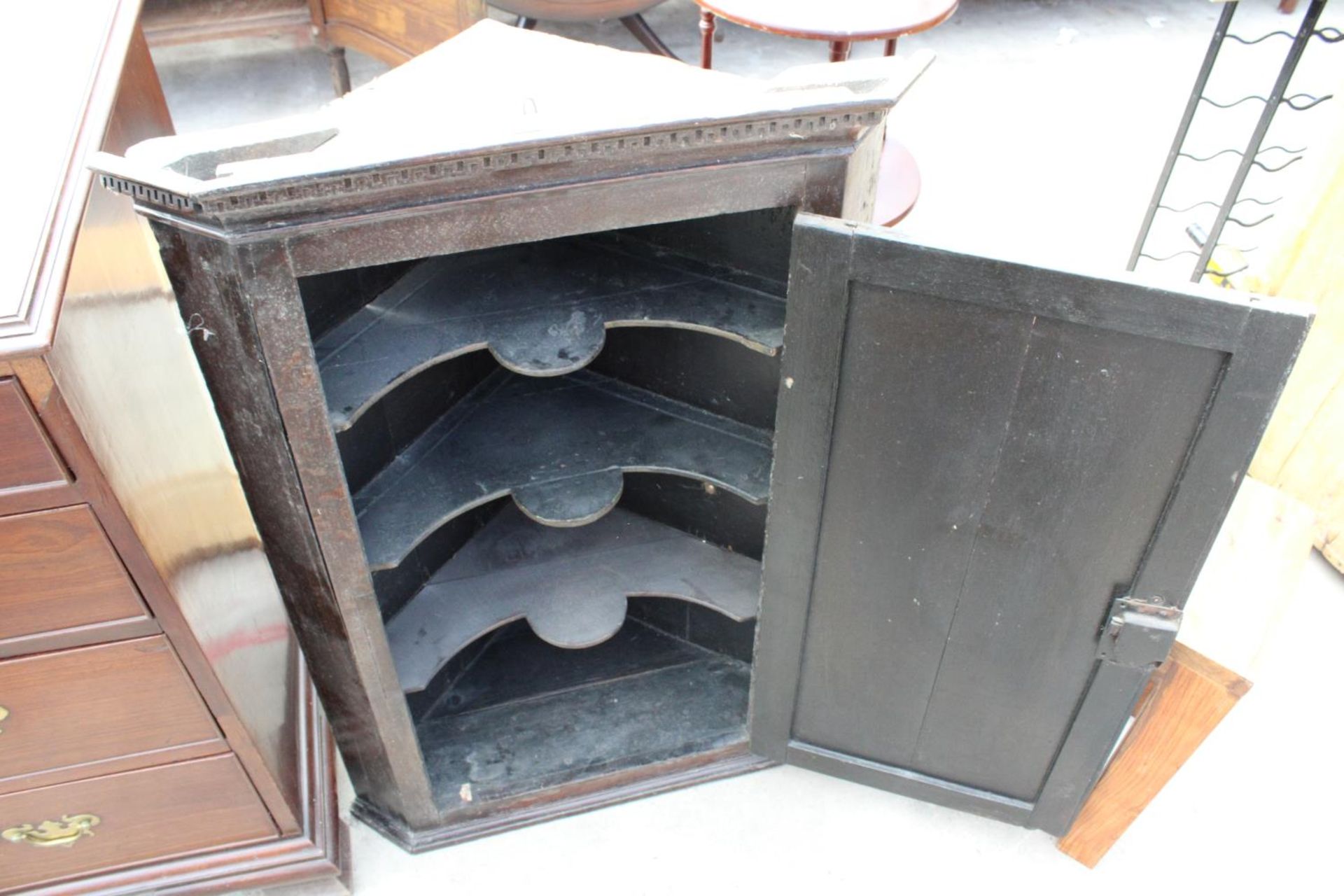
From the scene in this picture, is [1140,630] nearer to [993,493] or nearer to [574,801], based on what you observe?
[993,493]

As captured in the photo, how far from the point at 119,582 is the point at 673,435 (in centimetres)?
80

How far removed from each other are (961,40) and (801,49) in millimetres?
683

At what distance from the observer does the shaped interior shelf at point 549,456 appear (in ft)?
4.78

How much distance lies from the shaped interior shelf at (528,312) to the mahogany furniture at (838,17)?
1306 mm

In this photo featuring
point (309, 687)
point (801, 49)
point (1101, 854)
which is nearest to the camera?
point (1101, 854)

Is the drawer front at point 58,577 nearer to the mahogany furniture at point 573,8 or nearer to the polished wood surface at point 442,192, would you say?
Result: the polished wood surface at point 442,192

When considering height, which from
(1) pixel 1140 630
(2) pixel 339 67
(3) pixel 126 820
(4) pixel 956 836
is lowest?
(4) pixel 956 836

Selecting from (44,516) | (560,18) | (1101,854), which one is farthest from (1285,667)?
(560,18)

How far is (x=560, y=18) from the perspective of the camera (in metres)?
3.11

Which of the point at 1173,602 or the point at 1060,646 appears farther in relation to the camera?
the point at 1060,646

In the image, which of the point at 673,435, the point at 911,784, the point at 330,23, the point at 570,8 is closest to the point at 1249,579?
the point at 911,784

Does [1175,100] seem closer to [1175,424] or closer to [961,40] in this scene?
[961,40]

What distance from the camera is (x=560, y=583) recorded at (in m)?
1.77

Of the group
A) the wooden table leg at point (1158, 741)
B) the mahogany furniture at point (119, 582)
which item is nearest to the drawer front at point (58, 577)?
the mahogany furniture at point (119, 582)
